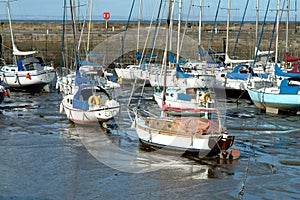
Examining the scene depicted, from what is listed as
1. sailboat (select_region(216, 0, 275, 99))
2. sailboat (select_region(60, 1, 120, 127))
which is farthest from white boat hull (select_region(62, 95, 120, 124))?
sailboat (select_region(216, 0, 275, 99))

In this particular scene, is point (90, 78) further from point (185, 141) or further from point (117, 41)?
point (117, 41)

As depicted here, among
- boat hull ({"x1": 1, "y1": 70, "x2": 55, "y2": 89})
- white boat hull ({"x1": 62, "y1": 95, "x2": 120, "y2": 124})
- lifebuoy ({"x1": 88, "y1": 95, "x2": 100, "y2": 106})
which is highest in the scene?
lifebuoy ({"x1": 88, "y1": 95, "x2": 100, "y2": 106})

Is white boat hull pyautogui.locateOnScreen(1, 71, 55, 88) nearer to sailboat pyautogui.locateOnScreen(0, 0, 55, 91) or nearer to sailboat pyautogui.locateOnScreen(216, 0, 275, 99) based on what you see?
sailboat pyautogui.locateOnScreen(0, 0, 55, 91)

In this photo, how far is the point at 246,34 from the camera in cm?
6675

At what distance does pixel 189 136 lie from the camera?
881 inches

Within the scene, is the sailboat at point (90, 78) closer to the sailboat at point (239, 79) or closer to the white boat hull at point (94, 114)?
the white boat hull at point (94, 114)

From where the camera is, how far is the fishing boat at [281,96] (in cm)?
3300

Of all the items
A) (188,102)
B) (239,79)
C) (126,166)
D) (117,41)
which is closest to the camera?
(126,166)

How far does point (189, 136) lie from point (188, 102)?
930 centimetres

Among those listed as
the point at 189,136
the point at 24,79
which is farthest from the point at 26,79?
the point at 189,136

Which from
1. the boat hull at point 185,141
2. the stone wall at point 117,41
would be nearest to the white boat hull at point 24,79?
the stone wall at point 117,41

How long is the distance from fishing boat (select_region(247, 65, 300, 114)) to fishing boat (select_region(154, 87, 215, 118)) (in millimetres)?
3971

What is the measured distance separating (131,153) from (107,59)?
32.1 m

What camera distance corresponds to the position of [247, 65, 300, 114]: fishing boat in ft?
108
